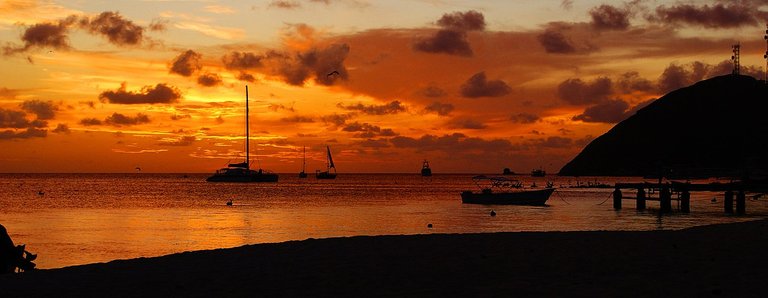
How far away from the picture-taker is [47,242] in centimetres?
4888

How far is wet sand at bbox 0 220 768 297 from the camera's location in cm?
1399

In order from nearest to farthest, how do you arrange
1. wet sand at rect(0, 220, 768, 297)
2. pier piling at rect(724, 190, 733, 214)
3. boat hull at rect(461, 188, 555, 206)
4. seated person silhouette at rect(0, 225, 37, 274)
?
1. wet sand at rect(0, 220, 768, 297)
2. seated person silhouette at rect(0, 225, 37, 274)
3. pier piling at rect(724, 190, 733, 214)
4. boat hull at rect(461, 188, 555, 206)

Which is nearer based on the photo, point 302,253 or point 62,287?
point 62,287

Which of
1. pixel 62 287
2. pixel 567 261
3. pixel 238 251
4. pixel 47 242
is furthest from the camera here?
pixel 47 242

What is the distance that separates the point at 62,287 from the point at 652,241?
48.9ft

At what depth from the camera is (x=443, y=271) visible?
16.2 m

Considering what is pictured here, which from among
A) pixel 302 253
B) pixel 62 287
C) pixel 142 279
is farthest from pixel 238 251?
pixel 62 287

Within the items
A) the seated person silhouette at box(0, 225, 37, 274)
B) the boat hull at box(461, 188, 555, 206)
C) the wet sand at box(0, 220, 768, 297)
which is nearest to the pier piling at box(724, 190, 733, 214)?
the boat hull at box(461, 188, 555, 206)

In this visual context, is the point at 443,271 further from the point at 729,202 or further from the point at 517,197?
the point at 517,197

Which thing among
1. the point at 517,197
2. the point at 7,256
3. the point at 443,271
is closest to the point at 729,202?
the point at 517,197

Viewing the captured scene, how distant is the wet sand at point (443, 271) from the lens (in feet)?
45.9

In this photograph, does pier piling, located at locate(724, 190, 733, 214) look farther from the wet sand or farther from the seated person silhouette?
the seated person silhouette

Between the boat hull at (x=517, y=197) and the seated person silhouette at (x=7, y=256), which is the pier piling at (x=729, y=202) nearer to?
the boat hull at (x=517, y=197)

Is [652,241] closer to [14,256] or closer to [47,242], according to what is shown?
[14,256]
